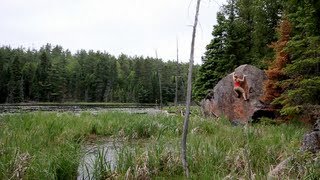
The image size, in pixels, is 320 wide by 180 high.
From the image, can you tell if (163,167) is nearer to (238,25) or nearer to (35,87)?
(238,25)

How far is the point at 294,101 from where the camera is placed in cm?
1369

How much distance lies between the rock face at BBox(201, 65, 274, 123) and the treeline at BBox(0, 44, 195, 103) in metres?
49.7

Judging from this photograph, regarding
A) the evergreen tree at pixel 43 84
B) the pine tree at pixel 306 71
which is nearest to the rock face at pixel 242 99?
the pine tree at pixel 306 71

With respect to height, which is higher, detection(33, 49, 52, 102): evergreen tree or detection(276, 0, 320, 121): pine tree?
detection(33, 49, 52, 102): evergreen tree

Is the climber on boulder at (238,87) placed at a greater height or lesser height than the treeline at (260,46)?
lesser

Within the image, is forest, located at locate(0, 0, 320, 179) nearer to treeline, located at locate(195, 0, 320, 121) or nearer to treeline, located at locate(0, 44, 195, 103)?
treeline, located at locate(195, 0, 320, 121)

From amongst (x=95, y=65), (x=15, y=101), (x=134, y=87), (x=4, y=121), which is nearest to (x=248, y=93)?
(x=4, y=121)

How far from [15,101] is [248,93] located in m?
63.5

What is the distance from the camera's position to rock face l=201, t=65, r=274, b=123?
54.8 ft

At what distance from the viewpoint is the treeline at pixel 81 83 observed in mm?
73750

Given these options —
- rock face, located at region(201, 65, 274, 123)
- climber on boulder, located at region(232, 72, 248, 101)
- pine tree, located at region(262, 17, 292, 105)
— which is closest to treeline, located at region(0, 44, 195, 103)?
rock face, located at region(201, 65, 274, 123)

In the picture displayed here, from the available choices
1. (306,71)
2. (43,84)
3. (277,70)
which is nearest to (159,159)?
(306,71)

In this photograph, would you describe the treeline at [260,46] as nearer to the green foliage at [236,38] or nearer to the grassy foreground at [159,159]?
the green foliage at [236,38]

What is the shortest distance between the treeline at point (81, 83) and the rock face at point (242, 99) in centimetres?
4968
